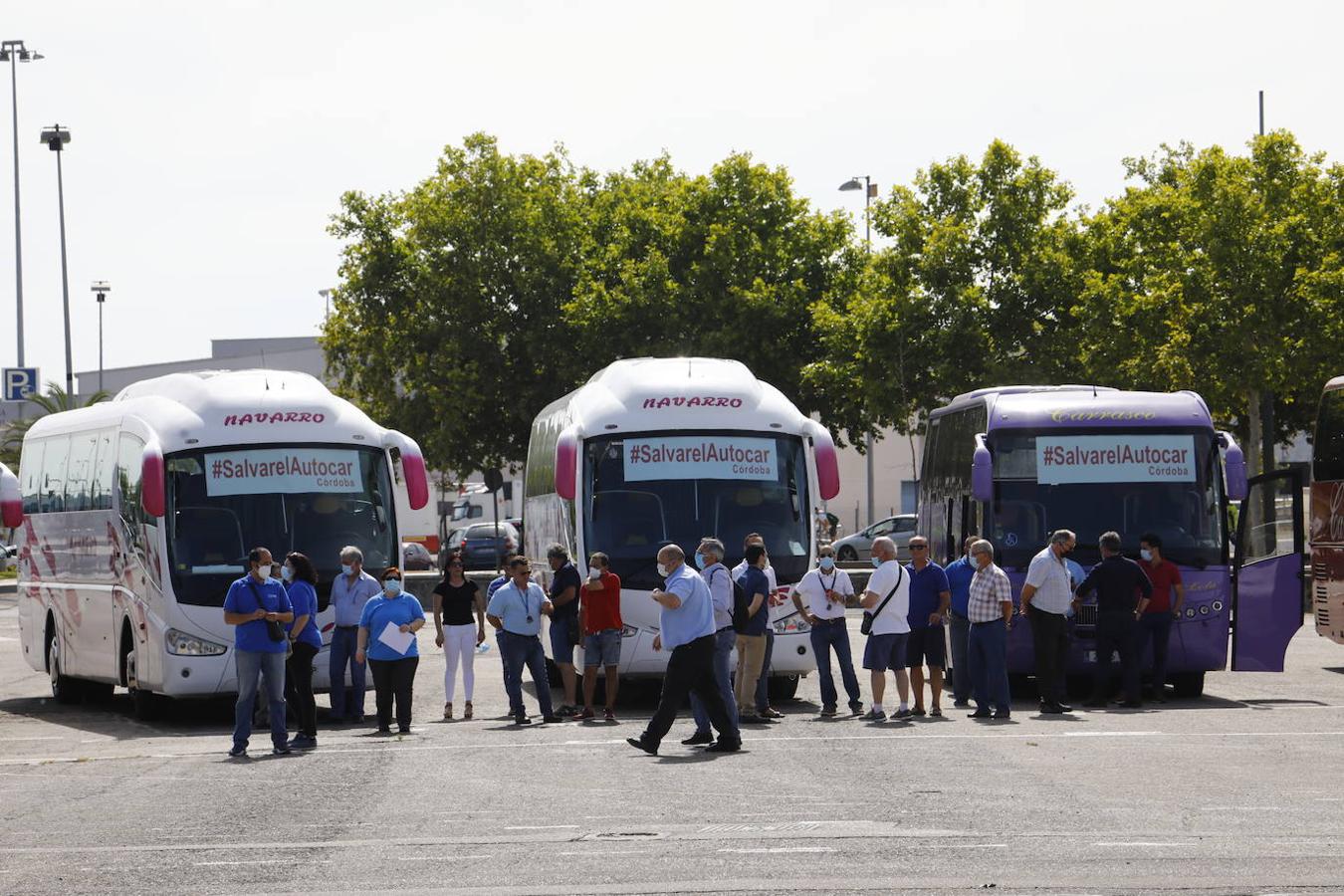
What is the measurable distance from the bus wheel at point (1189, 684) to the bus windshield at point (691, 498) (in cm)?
438

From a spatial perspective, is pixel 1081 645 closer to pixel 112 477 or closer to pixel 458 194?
pixel 112 477

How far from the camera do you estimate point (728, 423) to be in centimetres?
2200

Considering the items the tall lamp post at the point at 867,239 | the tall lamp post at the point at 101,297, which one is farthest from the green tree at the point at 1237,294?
the tall lamp post at the point at 101,297

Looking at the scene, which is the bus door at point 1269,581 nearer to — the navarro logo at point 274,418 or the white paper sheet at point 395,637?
the white paper sheet at point 395,637

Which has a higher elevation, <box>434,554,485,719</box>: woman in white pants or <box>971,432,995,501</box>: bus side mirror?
<box>971,432,995,501</box>: bus side mirror

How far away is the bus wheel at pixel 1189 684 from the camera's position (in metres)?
22.4

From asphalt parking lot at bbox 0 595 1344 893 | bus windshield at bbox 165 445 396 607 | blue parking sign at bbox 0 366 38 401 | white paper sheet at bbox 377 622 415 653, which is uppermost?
blue parking sign at bbox 0 366 38 401

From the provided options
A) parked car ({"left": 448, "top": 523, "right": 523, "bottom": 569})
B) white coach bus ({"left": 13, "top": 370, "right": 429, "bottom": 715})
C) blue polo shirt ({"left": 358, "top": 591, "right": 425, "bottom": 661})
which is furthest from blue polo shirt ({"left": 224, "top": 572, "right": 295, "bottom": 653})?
parked car ({"left": 448, "top": 523, "right": 523, "bottom": 569})

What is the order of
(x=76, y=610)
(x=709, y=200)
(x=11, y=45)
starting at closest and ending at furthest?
(x=76, y=610), (x=709, y=200), (x=11, y=45)

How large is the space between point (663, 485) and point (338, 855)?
1078 centimetres

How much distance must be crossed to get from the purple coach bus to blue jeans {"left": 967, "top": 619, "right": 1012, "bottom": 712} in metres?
2.34

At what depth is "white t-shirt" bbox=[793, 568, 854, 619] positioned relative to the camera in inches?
794

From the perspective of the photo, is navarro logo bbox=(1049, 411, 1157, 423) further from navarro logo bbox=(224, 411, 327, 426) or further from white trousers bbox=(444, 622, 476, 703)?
navarro logo bbox=(224, 411, 327, 426)

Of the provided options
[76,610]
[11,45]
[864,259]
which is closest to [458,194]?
[864,259]
